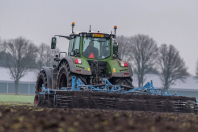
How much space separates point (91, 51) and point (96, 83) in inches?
55.5

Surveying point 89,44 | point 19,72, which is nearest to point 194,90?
point 19,72

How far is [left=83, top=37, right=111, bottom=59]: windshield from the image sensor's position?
15.2 metres

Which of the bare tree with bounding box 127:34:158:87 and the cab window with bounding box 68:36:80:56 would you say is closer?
the cab window with bounding box 68:36:80:56

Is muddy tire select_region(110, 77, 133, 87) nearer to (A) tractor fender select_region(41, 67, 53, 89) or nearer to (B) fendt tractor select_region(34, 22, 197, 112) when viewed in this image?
(B) fendt tractor select_region(34, 22, 197, 112)

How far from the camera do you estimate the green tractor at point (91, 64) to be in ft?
46.4

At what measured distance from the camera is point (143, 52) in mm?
55438

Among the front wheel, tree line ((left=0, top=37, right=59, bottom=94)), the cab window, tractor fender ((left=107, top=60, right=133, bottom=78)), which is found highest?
tree line ((left=0, top=37, right=59, bottom=94))

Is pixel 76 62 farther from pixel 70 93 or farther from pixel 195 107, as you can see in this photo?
pixel 195 107

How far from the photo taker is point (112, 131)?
5340 mm

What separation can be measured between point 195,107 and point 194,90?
57.7 meters

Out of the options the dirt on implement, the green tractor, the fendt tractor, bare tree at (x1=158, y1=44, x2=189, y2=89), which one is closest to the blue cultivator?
the fendt tractor

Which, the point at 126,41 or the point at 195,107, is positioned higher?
the point at 126,41

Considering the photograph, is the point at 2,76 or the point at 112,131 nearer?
the point at 112,131

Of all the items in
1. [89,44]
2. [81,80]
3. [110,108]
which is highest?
[89,44]
